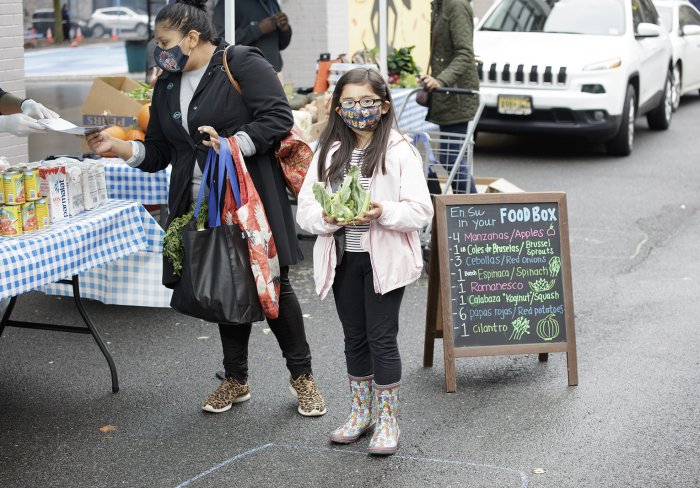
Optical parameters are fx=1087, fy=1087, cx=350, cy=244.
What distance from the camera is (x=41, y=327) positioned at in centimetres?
571

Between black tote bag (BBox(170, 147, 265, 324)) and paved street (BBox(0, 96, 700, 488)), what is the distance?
2.12 feet

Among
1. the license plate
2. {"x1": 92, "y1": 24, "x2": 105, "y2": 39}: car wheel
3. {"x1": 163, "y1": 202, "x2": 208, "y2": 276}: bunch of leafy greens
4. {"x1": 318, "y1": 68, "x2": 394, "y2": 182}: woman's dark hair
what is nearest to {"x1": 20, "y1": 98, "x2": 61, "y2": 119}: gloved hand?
{"x1": 163, "y1": 202, "x2": 208, "y2": 276}: bunch of leafy greens

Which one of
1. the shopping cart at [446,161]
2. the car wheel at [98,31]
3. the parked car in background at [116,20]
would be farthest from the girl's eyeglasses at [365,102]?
the car wheel at [98,31]

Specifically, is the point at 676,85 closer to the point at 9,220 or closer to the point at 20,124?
the point at 20,124

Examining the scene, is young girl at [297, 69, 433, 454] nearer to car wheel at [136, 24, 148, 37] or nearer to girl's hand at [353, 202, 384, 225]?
girl's hand at [353, 202, 384, 225]

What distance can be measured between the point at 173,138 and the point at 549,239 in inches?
80.7

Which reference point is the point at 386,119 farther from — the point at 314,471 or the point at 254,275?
the point at 314,471

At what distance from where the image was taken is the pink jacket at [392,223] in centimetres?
453

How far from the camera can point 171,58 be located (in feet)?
15.7

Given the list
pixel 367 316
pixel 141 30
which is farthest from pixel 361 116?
pixel 141 30

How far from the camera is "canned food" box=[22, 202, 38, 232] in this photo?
4883mm

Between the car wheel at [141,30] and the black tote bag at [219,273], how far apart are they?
22032 mm

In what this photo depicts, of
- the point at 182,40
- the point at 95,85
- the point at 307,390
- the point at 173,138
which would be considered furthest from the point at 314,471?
the point at 95,85

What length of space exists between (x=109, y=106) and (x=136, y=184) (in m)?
→ 0.86
